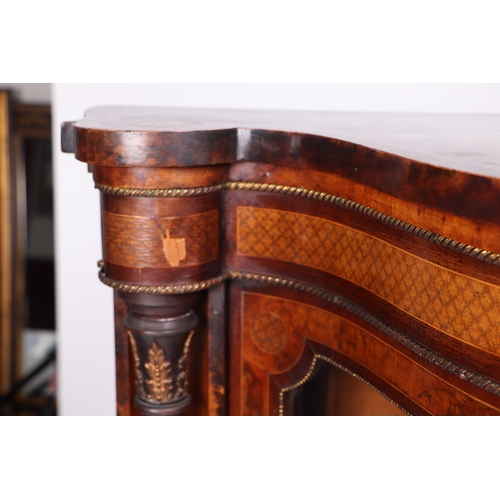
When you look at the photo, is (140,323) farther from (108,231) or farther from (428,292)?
(428,292)

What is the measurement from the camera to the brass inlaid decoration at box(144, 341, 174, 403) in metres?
1.26

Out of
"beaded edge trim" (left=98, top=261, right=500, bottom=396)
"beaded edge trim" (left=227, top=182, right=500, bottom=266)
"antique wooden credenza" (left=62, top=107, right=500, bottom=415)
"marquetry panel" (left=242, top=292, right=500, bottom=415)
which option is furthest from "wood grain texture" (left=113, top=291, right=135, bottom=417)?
"beaded edge trim" (left=227, top=182, right=500, bottom=266)

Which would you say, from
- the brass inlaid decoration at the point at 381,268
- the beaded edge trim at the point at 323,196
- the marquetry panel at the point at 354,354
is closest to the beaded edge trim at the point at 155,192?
the beaded edge trim at the point at 323,196

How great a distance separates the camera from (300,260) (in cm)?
117

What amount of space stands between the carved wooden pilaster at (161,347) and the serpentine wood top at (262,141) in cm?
24

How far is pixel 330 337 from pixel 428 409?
0.29m

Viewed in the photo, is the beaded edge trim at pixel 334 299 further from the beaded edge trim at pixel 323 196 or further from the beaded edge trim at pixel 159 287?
the beaded edge trim at pixel 323 196

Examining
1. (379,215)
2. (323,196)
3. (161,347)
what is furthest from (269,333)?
(379,215)

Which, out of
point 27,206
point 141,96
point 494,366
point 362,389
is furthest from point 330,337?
point 27,206

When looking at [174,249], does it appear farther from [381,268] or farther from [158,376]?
[381,268]

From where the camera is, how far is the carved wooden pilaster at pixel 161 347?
1.24 meters

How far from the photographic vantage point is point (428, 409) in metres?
0.90

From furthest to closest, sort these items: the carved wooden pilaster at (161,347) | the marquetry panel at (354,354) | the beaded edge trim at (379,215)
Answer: the carved wooden pilaster at (161,347), the marquetry panel at (354,354), the beaded edge trim at (379,215)

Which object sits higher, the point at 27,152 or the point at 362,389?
the point at 27,152
